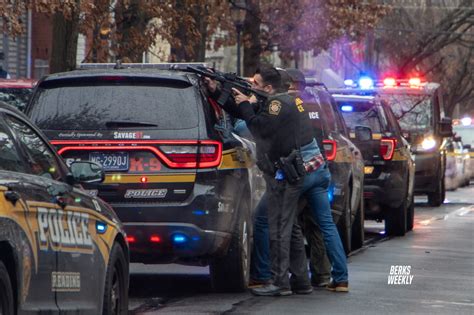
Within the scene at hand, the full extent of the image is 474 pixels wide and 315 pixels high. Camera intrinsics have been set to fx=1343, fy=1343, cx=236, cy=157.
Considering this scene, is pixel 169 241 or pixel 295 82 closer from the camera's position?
pixel 169 241

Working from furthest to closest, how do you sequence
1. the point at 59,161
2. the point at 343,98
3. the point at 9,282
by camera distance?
1. the point at 343,98
2. the point at 59,161
3. the point at 9,282

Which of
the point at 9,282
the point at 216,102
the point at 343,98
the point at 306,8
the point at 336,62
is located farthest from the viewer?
the point at 336,62

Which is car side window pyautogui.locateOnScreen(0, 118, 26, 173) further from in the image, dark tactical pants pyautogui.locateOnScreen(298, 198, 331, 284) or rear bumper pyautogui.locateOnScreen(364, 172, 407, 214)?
rear bumper pyautogui.locateOnScreen(364, 172, 407, 214)

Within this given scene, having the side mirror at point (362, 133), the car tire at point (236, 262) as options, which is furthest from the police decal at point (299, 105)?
the side mirror at point (362, 133)

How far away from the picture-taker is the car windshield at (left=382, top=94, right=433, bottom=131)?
88.7 ft

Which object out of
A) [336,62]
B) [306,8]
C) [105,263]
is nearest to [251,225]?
[105,263]

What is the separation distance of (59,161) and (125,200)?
2.24 metres

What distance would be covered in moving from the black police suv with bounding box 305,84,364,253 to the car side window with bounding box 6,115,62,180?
5396 mm

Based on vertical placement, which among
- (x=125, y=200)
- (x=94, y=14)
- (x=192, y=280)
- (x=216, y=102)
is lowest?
(x=192, y=280)

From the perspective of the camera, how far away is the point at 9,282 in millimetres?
6148

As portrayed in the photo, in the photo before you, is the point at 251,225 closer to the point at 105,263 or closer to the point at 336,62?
the point at 105,263

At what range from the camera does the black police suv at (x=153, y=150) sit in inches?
391

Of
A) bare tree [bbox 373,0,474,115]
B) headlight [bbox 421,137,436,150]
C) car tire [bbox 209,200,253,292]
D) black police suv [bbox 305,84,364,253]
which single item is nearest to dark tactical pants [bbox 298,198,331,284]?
car tire [bbox 209,200,253,292]

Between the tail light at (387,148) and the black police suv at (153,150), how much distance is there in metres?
8.03
